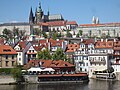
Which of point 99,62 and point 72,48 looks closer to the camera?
point 99,62

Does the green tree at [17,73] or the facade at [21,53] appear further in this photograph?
the facade at [21,53]

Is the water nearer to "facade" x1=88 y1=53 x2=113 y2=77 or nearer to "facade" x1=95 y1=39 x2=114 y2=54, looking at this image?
"facade" x1=88 y1=53 x2=113 y2=77

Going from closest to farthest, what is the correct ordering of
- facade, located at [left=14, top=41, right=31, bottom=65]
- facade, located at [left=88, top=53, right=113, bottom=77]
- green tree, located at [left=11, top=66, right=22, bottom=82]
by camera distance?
green tree, located at [left=11, top=66, right=22, bottom=82], facade, located at [left=88, top=53, right=113, bottom=77], facade, located at [left=14, top=41, right=31, bottom=65]

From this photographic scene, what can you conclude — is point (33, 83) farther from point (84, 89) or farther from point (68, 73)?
point (84, 89)

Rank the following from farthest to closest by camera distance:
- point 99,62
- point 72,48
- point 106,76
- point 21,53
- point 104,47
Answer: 1. point 72,48
2. point 104,47
3. point 21,53
4. point 99,62
5. point 106,76

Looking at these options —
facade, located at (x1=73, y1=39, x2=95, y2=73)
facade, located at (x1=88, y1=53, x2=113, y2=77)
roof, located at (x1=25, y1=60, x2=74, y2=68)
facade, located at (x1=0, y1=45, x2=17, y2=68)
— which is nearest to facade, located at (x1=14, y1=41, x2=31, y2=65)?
facade, located at (x1=0, y1=45, x2=17, y2=68)

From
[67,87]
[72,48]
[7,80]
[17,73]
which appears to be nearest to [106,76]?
[67,87]

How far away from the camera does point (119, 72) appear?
7400cm

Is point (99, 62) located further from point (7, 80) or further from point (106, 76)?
point (7, 80)

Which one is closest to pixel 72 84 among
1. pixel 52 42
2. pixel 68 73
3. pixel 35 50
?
pixel 68 73

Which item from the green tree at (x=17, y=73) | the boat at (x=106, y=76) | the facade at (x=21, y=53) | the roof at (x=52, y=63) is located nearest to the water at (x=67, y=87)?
the green tree at (x=17, y=73)

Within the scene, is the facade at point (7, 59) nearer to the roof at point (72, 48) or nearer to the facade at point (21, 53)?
the facade at point (21, 53)

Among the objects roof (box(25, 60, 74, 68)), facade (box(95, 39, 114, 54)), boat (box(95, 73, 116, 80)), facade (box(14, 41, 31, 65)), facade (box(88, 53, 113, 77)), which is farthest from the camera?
facade (box(95, 39, 114, 54))

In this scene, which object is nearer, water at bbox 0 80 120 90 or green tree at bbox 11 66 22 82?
A: water at bbox 0 80 120 90
